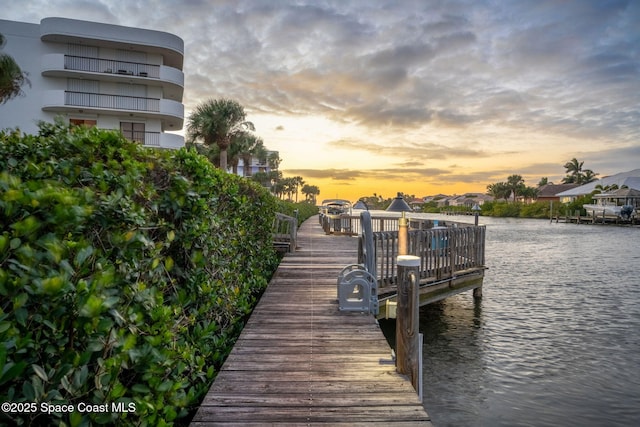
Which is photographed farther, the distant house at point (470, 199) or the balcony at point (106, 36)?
the distant house at point (470, 199)

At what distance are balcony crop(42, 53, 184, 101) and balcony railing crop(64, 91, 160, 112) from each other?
61.7 inches

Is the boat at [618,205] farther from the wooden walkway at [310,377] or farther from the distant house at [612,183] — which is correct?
the wooden walkway at [310,377]

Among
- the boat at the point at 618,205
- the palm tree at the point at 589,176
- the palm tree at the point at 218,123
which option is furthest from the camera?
the palm tree at the point at 589,176

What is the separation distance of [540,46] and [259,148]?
45.3 m

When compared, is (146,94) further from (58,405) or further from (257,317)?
(58,405)

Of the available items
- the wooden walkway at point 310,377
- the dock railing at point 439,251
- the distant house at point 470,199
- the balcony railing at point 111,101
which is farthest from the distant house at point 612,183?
the wooden walkway at point 310,377

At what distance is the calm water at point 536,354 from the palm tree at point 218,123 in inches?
1228

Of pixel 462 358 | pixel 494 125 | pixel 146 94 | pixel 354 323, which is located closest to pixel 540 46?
pixel 494 125

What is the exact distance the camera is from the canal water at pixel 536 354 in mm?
6375

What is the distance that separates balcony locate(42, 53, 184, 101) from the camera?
28141 mm

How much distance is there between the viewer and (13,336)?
1493 mm

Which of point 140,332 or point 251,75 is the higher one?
point 251,75

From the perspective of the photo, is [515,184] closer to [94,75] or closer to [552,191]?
[552,191]

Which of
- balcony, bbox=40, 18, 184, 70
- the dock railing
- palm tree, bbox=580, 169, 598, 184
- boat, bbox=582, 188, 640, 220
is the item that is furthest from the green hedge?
palm tree, bbox=580, 169, 598, 184
